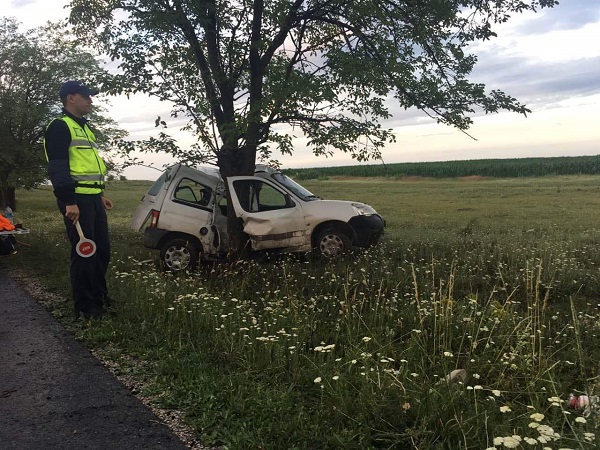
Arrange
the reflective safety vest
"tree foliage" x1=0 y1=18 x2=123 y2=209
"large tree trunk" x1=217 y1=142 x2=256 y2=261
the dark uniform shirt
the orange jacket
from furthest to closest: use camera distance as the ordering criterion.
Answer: "tree foliage" x1=0 y1=18 x2=123 y2=209 → "large tree trunk" x1=217 y1=142 x2=256 y2=261 → the orange jacket → the reflective safety vest → the dark uniform shirt

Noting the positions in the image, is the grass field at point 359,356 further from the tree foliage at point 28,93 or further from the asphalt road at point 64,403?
the tree foliage at point 28,93

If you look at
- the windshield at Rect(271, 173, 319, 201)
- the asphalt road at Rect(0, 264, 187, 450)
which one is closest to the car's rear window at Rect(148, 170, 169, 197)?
the windshield at Rect(271, 173, 319, 201)

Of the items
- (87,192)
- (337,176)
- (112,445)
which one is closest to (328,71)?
(87,192)

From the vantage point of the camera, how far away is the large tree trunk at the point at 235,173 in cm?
959

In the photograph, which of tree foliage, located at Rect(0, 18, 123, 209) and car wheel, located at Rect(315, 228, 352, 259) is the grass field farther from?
tree foliage, located at Rect(0, 18, 123, 209)

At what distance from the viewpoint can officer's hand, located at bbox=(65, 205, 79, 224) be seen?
207 inches

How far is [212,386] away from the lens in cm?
366

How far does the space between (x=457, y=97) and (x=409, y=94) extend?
2.84ft

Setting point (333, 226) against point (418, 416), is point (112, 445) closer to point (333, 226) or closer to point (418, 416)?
point (418, 416)

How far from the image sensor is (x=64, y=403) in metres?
3.52

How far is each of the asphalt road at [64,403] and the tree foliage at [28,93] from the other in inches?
748

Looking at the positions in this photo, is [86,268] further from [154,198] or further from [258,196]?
[258,196]

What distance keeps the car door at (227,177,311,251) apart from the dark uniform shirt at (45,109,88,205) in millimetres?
4301

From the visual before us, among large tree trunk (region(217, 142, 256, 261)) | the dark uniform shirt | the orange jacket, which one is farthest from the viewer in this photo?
large tree trunk (region(217, 142, 256, 261))
